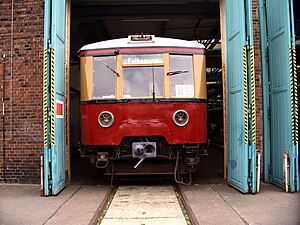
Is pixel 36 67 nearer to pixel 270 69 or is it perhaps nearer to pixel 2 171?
pixel 2 171

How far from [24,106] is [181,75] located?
371 cm

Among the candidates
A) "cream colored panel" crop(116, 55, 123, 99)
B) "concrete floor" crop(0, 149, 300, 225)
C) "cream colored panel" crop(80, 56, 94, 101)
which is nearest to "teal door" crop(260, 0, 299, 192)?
"concrete floor" crop(0, 149, 300, 225)

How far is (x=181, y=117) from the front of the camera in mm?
7461

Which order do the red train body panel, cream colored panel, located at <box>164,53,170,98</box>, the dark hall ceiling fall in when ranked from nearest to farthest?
the red train body panel
cream colored panel, located at <box>164,53,170,98</box>
the dark hall ceiling

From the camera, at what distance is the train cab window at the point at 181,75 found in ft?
24.9

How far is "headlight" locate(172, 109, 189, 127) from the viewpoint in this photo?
7.43 m

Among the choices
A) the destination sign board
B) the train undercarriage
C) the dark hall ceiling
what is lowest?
the train undercarriage

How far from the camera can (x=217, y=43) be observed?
570 inches

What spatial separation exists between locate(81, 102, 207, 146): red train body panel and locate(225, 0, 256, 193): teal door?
88 centimetres

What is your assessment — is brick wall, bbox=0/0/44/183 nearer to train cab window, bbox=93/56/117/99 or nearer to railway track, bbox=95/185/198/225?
train cab window, bbox=93/56/117/99

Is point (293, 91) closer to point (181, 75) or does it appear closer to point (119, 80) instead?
point (181, 75)

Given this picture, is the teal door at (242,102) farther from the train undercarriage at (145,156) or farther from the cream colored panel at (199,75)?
the train undercarriage at (145,156)

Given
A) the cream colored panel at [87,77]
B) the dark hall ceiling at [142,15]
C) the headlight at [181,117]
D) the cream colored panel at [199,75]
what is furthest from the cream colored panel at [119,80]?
the dark hall ceiling at [142,15]

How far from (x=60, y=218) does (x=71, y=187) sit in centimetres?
253
